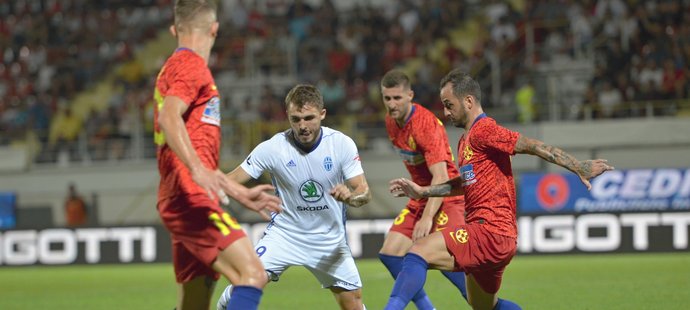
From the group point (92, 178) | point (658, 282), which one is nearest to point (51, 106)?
point (92, 178)

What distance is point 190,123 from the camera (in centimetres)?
565

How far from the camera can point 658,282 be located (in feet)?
39.2

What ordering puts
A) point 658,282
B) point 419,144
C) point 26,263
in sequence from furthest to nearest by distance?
point 26,263, point 658,282, point 419,144

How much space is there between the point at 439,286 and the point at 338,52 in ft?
42.4

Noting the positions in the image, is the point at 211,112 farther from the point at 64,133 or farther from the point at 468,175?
the point at 64,133

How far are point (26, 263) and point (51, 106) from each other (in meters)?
8.66

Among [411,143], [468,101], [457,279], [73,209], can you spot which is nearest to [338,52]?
[73,209]

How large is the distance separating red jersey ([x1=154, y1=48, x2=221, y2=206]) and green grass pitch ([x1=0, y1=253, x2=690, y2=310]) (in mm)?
4966

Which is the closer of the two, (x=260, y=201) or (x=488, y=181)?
(x=260, y=201)

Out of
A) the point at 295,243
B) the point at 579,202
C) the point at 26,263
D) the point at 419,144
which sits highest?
the point at 419,144

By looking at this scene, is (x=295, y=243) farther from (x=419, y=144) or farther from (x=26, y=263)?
(x=26, y=263)

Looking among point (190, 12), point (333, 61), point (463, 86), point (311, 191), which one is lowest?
point (311, 191)

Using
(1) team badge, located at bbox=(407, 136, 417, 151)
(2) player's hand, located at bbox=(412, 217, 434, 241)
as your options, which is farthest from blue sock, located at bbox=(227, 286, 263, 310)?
(1) team badge, located at bbox=(407, 136, 417, 151)

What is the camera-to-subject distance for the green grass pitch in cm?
1048
